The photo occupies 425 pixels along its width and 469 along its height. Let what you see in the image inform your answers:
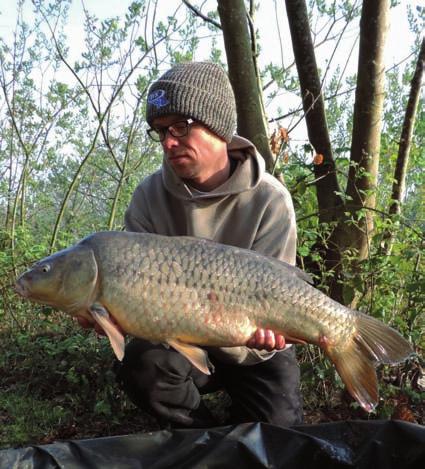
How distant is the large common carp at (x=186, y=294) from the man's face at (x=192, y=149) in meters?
0.32

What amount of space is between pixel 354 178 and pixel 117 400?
128cm

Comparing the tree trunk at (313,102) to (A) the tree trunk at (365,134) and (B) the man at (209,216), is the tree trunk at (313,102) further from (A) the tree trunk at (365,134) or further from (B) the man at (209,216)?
(B) the man at (209,216)

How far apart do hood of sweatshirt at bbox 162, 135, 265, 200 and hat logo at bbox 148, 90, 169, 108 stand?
205 mm

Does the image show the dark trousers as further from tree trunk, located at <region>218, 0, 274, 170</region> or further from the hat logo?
tree trunk, located at <region>218, 0, 274, 170</region>

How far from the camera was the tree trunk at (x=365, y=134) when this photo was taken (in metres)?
2.45

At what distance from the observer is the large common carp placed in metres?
1.45

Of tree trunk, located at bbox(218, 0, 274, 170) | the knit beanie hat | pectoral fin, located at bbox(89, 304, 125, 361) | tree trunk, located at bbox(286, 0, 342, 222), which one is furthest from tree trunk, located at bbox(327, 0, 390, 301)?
pectoral fin, located at bbox(89, 304, 125, 361)

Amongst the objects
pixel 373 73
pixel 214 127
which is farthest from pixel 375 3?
pixel 214 127

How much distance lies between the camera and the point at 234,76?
257 centimetres

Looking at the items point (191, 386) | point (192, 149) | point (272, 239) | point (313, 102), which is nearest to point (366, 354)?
point (272, 239)

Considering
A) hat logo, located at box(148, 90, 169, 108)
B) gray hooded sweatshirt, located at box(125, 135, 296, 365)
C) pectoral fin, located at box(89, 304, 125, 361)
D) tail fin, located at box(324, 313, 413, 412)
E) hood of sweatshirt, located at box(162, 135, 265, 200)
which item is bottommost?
tail fin, located at box(324, 313, 413, 412)

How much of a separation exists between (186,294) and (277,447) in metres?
0.47

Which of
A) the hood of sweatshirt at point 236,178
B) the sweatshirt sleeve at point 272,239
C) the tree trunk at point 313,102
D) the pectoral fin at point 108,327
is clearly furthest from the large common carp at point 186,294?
the tree trunk at point 313,102

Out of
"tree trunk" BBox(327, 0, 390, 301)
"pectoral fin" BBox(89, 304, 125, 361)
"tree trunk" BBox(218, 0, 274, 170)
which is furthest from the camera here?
"tree trunk" BBox(218, 0, 274, 170)
